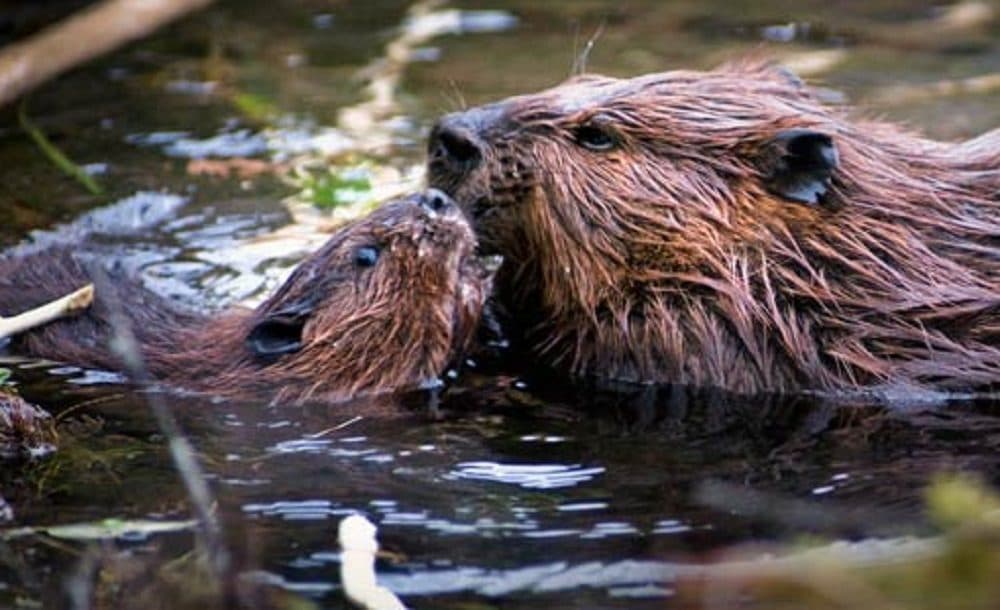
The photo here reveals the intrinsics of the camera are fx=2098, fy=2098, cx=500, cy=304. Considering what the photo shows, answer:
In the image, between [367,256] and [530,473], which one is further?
[367,256]

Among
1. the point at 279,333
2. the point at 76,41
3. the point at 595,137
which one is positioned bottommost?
the point at 279,333

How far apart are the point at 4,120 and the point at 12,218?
1.13 meters

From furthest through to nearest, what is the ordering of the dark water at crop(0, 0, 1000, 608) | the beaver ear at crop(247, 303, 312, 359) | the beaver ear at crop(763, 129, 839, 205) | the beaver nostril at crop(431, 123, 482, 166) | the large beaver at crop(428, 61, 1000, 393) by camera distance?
1. the beaver ear at crop(247, 303, 312, 359)
2. the beaver nostril at crop(431, 123, 482, 166)
3. the beaver ear at crop(763, 129, 839, 205)
4. the large beaver at crop(428, 61, 1000, 393)
5. the dark water at crop(0, 0, 1000, 608)

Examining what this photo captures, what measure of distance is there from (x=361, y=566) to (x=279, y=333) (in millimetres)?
1624

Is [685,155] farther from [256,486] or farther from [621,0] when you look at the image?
[621,0]

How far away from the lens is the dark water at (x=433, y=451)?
4078 mm

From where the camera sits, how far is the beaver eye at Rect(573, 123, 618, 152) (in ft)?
17.7

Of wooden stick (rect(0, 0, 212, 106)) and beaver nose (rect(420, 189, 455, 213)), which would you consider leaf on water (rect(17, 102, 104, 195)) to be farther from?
beaver nose (rect(420, 189, 455, 213))

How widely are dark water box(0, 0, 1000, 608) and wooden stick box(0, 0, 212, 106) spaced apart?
15.6 inches

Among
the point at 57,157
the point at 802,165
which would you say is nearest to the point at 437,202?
the point at 802,165

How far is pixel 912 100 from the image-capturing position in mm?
7871

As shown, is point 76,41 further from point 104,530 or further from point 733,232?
point 104,530

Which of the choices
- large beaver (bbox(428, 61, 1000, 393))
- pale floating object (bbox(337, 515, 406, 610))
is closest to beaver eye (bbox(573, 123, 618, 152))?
large beaver (bbox(428, 61, 1000, 393))

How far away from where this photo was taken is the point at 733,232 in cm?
526
